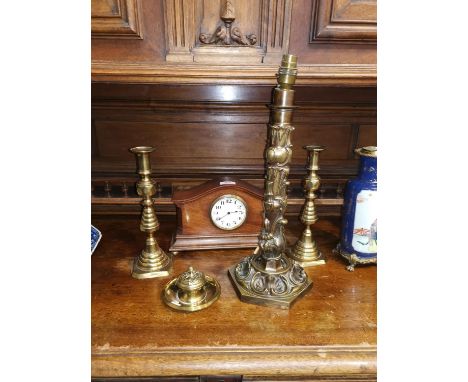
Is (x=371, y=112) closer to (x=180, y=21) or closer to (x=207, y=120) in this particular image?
(x=207, y=120)

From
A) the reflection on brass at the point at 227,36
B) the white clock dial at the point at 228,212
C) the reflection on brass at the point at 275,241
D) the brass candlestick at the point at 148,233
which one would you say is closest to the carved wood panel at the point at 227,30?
the reflection on brass at the point at 227,36

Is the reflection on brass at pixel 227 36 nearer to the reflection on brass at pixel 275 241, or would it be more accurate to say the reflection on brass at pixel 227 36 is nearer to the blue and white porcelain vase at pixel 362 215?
the reflection on brass at pixel 275 241

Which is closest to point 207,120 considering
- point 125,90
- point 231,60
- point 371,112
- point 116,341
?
point 125,90

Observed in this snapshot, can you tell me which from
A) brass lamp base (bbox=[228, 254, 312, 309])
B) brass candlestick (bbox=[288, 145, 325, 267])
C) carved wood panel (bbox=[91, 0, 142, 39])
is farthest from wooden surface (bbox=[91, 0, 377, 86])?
brass lamp base (bbox=[228, 254, 312, 309])

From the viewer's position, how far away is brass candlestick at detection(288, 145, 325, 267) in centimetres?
84

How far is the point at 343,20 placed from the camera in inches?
25.4

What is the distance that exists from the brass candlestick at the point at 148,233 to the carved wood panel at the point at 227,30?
0.24m

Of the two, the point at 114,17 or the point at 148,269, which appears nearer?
the point at 114,17

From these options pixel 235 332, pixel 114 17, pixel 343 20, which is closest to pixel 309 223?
pixel 235 332

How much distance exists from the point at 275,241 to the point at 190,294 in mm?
213

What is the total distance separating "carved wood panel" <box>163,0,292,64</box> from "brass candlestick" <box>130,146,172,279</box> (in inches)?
9.5

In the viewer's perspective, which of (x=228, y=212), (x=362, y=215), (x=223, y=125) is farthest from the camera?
(x=223, y=125)

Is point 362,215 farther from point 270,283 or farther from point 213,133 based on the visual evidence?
point 213,133

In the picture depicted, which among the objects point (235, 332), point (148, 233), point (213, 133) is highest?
point (213, 133)
